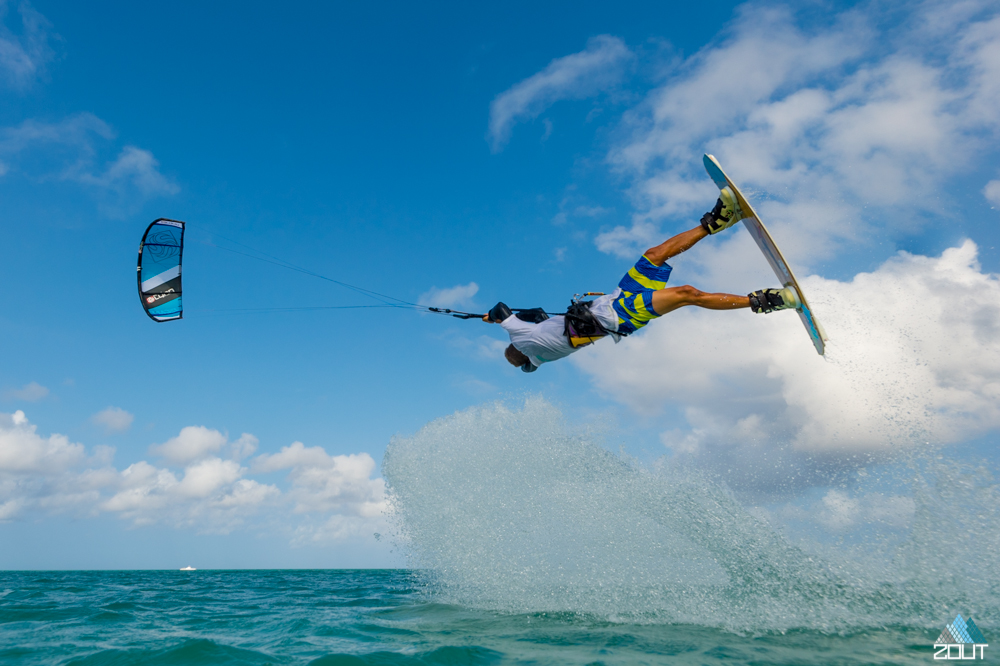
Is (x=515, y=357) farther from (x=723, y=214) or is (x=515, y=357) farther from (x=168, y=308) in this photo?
(x=168, y=308)

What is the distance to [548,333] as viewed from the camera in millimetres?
6766

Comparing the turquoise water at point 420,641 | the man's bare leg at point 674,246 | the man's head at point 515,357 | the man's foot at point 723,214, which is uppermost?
the man's foot at point 723,214

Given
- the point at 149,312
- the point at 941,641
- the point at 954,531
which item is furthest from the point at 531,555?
the point at 149,312

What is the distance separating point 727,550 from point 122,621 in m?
8.55

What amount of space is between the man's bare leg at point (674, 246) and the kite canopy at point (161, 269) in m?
7.23

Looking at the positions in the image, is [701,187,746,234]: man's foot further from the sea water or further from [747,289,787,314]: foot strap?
the sea water

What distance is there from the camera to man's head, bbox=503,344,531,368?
7.37 meters

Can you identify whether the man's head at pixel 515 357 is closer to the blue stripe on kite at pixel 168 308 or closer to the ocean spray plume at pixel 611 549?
the ocean spray plume at pixel 611 549

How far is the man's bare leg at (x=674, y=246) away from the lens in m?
6.35

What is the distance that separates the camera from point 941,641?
17.2 ft

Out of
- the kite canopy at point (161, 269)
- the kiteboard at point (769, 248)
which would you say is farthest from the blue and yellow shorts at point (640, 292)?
the kite canopy at point (161, 269)

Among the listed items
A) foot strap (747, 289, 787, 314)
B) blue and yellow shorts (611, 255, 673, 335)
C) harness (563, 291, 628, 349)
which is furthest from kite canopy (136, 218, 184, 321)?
foot strap (747, 289, 787, 314)

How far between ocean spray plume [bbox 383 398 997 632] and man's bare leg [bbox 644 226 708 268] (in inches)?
141

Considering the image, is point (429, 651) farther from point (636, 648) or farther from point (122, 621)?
point (122, 621)
